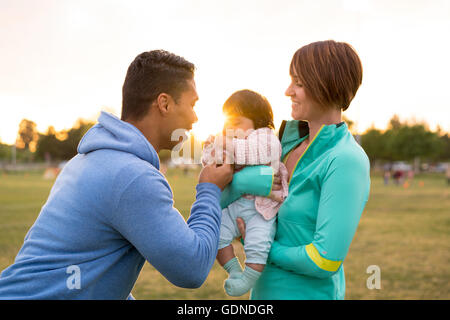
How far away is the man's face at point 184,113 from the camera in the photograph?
218 centimetres

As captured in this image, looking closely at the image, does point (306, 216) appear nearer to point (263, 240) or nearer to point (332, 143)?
point (263, 240)

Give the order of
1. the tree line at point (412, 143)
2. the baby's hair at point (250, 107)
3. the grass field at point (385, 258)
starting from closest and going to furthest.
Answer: the baby's hair at point (250, 107) → the grass field at point (385, 258) → the tree line at point (412, 143)

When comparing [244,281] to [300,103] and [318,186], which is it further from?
[300,103]

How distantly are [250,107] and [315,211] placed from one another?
2.46ft

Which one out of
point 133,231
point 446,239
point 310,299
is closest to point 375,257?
point 446,239

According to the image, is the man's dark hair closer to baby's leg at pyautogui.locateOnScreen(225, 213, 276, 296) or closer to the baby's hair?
the baby's hair

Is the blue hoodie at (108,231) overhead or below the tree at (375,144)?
overhead

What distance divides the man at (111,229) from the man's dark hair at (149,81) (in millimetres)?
147

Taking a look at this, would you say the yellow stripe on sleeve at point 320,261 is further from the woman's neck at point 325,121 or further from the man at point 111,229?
the woman's neck at point 325,121

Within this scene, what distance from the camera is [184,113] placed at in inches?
87.0

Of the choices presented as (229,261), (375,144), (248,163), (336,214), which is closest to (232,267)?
(229,261)

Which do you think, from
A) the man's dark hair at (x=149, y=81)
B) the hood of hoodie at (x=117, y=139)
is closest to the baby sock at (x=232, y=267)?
the hood of hoodie at (x=117, y=139)

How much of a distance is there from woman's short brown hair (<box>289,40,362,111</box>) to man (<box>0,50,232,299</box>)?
750mm

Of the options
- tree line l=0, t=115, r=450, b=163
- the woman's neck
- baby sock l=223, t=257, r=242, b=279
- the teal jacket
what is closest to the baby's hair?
the teal jacket
